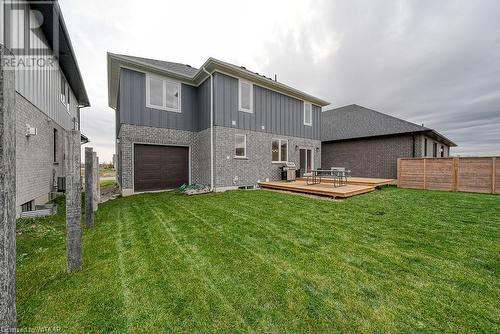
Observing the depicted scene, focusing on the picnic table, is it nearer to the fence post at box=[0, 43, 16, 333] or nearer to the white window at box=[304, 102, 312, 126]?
the white window at box=[304, 102, 312, 126]

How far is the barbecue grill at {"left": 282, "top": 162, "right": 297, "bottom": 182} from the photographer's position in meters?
11.6

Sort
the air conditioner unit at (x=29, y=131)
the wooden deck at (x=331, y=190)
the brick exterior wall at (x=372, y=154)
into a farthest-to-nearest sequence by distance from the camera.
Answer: the brick exterior wall at (x=372, y=154), the wooden deck at (x=331, y=190), the air conditioner unit at (x=29, y=131)

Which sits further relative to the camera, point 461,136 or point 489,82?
point 461,136

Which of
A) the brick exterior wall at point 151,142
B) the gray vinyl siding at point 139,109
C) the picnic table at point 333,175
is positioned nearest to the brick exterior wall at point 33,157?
the brick exterior wall at point 151,142

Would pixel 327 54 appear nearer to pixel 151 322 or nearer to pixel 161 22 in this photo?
pixel 161 22

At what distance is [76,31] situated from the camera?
8.80m

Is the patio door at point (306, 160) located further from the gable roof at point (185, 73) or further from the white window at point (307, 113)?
the gable roof at point (185, 73)

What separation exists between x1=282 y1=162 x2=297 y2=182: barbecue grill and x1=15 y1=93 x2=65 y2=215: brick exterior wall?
34.5 feet

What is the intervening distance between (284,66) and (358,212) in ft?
44.8

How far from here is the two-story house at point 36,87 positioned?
4922mm

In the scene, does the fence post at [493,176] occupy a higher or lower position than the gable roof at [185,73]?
lower

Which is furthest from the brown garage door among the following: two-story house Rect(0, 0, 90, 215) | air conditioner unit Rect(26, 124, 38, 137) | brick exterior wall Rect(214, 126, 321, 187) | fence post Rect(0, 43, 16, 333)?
fence post Rect(0, 43, 16, 333)

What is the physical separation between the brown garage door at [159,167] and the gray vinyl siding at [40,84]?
11.1ft

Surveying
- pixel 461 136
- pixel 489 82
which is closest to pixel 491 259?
pixel 489 82
